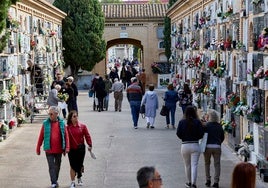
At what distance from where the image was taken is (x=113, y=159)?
17125 millimetres

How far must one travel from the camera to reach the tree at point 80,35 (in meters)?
44.4

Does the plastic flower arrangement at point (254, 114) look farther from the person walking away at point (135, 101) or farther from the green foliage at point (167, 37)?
the green foliage at point (167, 37)

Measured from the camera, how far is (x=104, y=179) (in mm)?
14539

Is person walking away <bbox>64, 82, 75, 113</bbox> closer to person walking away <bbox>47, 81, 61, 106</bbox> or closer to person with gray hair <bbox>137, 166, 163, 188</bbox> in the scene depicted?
person walking away <bbox>47, 81, 61, 106</bbox>

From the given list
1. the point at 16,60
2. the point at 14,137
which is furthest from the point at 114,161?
the point at 16,60

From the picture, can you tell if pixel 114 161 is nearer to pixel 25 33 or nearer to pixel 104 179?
pixel 104 179

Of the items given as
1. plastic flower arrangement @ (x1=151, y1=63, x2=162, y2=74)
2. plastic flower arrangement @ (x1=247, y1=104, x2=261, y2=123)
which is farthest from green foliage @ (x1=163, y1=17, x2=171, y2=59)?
plastic flower arrangement @ (x1=247, y1=104, x2=261, y2=123)

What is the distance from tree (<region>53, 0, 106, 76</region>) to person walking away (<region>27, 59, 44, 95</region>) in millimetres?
16028

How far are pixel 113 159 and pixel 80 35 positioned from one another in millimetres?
27827

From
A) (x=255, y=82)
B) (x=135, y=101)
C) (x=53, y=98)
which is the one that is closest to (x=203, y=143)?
(x=255, y=82)

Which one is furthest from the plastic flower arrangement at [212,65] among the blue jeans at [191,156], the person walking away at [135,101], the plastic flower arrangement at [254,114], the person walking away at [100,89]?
the blue jeans at [191,156]

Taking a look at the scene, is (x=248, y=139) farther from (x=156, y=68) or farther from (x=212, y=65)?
(x=156, y=68)

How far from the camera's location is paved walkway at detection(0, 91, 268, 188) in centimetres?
1435

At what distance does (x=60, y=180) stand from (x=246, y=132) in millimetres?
4362
